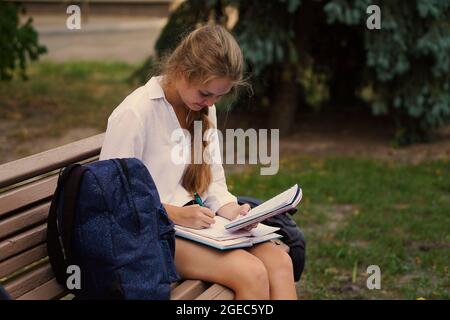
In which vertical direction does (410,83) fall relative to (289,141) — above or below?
above

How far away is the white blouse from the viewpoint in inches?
126

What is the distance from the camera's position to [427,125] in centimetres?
721

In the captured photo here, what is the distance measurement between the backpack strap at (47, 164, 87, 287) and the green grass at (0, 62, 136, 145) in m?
4.64

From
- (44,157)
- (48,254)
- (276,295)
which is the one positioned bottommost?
(276,295)

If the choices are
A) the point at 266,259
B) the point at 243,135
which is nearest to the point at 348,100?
the point at 243,135

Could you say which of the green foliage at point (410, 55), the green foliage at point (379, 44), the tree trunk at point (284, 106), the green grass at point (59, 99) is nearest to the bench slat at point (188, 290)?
the green foliage at point (379, 44)

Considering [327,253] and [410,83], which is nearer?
[327,253]

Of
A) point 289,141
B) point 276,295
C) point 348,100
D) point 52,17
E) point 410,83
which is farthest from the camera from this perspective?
point 52,17

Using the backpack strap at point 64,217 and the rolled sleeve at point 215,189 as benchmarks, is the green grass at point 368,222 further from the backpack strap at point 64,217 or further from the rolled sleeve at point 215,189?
the backpack strap at point 64,217

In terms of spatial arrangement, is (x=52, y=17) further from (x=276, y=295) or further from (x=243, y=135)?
(x=276, y=295)

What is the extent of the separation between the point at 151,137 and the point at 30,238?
619mm

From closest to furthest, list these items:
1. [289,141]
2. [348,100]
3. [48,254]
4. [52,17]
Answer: [48,254] → [289,141] → [348,100] → [52,17]

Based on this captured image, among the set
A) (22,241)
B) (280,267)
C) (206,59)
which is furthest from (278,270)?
(22,241)

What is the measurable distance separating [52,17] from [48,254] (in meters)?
16.0
